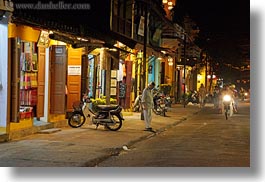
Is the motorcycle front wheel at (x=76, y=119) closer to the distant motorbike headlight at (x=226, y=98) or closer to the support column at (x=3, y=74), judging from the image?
the support column at (x=3, y=74)

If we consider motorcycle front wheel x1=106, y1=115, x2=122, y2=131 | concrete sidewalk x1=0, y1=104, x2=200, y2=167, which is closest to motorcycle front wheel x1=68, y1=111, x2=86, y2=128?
concrete sidewalk x1=0, y1=104, x2=200, y2=167

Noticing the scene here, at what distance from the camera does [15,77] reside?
14391mm

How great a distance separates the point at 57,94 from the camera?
18047 mm

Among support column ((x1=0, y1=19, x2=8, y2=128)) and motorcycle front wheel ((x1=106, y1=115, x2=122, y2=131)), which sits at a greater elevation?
support column ((x1=0, y1=19, x2=8, y2=128))

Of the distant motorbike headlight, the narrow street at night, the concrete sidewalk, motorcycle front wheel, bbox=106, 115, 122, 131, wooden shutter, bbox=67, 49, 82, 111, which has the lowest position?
the narrow street at night

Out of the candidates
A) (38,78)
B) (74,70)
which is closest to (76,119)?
(74,70)

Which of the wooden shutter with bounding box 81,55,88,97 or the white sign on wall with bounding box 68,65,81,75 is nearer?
the white sign on wall with bounding box 68,65,81,75

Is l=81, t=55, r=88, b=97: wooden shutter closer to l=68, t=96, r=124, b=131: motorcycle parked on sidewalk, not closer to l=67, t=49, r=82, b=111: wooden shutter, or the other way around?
l=67, t=49, r=82, b=111: wooden shutter

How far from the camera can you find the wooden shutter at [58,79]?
18.0m

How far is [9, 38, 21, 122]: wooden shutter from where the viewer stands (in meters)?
14.4

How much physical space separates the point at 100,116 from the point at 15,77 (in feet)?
16.2

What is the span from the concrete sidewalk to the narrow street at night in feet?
1.33

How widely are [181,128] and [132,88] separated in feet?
28.3

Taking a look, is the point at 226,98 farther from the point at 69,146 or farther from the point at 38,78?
the point at 69,146
